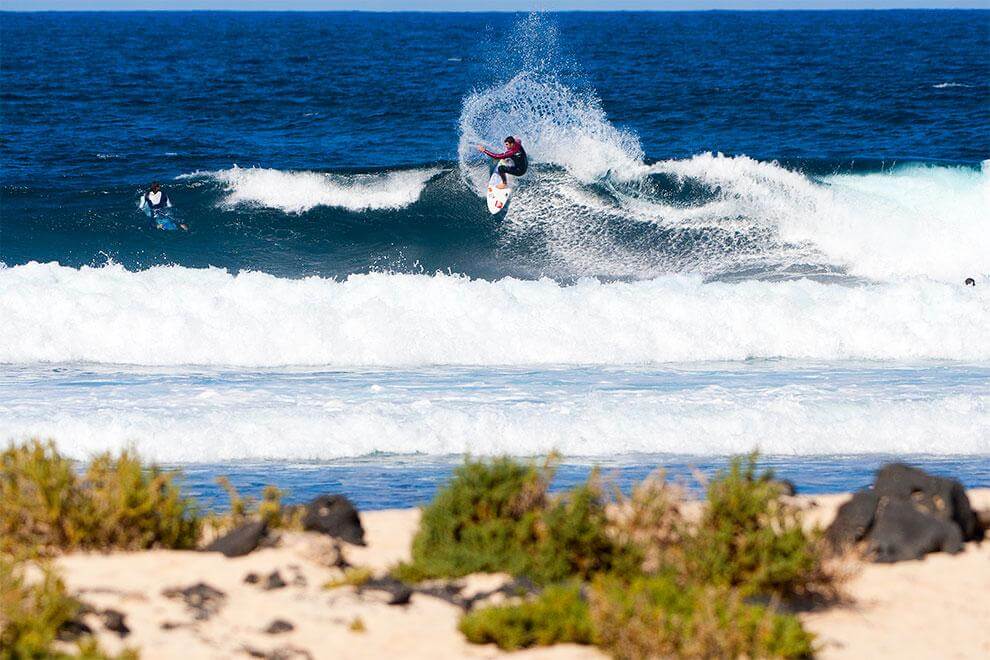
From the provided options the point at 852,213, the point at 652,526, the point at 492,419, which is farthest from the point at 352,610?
the point at 852,213

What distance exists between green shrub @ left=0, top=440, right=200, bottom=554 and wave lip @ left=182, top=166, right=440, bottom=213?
1701 centimetres

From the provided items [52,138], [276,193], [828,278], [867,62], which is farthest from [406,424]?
[867,62]

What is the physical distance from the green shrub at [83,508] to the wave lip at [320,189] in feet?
55.8

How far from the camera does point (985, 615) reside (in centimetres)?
637

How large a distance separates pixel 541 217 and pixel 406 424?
12103mm

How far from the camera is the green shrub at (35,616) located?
528 cm

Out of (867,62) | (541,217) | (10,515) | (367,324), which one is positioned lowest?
(10,515)

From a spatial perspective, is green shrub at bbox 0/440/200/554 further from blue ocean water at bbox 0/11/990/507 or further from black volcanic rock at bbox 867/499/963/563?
black volcanic rock at bbox 867/499/963/563

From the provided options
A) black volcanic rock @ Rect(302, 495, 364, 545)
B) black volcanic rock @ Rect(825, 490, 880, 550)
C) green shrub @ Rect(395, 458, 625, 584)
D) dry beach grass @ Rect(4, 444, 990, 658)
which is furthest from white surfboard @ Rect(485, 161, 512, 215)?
green shrub @ Rect(395, 458, 625, 584)

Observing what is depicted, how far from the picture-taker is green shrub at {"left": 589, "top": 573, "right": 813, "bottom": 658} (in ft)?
17.7

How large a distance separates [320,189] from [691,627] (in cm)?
2009

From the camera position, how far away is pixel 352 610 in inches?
244

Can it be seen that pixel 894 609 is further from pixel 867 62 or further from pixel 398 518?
pixel 867 62

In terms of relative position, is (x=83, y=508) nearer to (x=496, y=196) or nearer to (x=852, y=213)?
(x=496, y=196)
